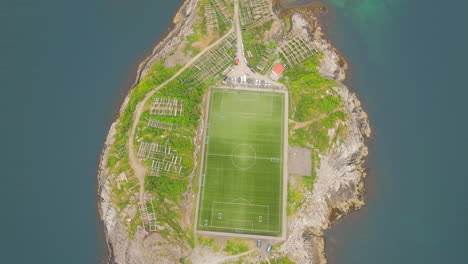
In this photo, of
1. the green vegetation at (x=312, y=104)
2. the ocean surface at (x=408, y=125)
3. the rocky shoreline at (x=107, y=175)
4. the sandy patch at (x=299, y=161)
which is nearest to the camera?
the rocky shoreline at (x=107, y=175)

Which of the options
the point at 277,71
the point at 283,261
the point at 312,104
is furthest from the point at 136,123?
the point at 283,261

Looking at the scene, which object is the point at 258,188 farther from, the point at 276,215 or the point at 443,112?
the point at 443,112

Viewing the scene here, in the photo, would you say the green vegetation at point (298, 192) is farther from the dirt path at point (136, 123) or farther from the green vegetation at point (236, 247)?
the dirt path at point (136, 123)

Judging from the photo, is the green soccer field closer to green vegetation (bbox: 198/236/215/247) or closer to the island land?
the island land

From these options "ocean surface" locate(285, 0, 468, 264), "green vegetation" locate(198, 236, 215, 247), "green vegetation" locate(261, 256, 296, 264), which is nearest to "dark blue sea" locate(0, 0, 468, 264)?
"ocean surface" locate(285, 0, 468, 264)

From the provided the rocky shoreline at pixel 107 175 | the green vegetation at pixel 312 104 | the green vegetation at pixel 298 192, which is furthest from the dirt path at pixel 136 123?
the green vegetation at pixel 298 192
